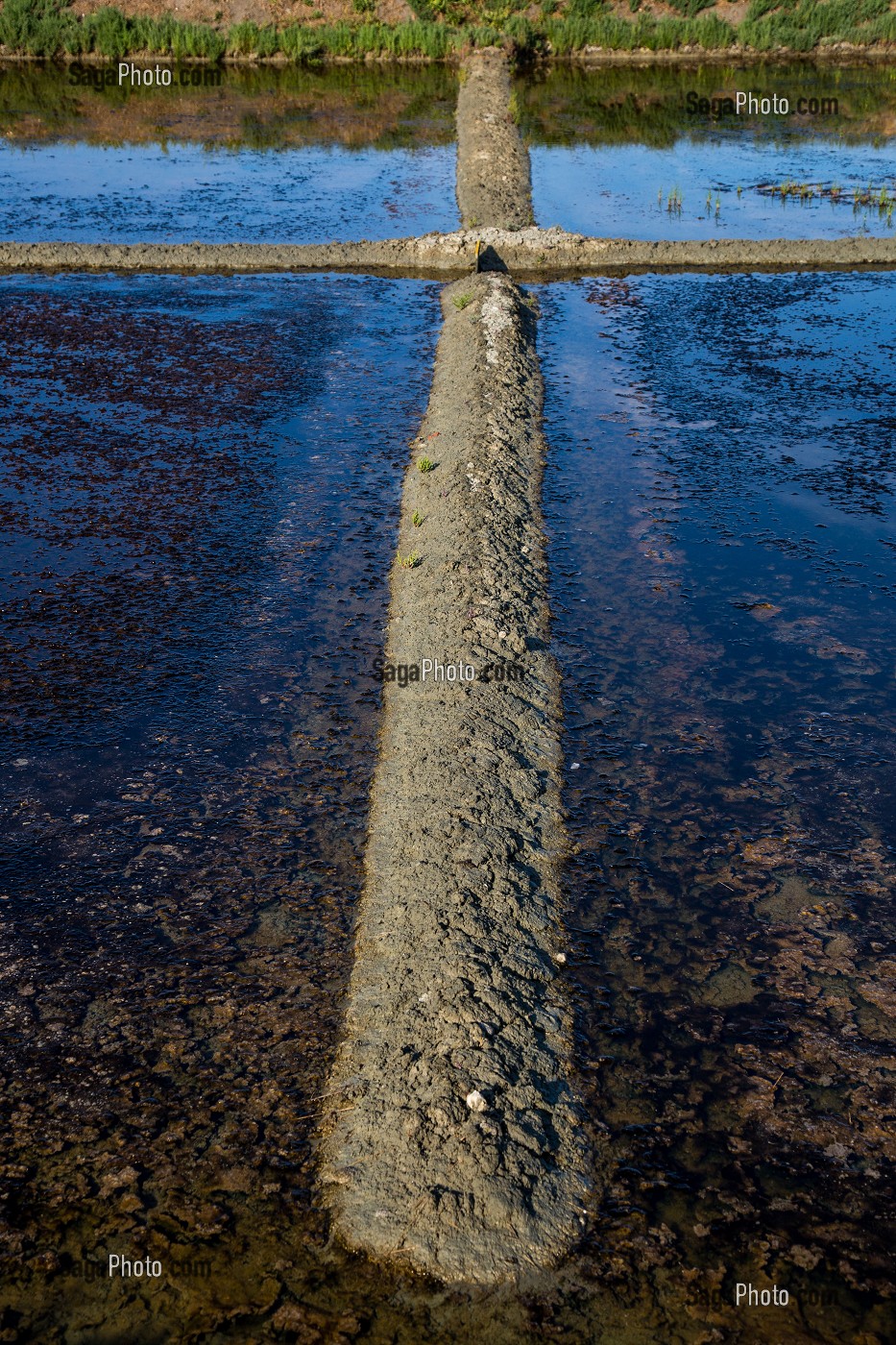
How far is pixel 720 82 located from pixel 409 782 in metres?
19.3

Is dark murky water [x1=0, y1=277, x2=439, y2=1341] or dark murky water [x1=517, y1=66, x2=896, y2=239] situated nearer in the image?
dark murky water [x1=0, y1=277, x2=439, y2=1341]

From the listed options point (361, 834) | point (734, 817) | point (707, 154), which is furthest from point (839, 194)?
point (361, 834)

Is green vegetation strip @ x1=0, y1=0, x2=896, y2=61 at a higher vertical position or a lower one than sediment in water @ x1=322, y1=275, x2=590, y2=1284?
higher

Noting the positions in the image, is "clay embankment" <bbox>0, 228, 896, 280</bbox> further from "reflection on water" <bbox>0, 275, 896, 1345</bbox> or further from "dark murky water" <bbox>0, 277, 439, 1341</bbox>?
"reflection on water" <bbox>0, 275, 896, 1345</bbox>

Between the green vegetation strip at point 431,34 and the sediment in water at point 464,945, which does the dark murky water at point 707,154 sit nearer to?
the green vegetation strip at point 431,34

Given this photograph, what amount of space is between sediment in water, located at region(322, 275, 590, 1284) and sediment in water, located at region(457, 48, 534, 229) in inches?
274

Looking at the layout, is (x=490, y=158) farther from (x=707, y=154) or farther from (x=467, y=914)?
(x=467, y=914)

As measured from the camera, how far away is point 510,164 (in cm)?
1409

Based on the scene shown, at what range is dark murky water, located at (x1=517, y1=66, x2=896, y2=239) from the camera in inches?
493

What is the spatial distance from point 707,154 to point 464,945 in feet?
48.5

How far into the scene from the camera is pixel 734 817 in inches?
175

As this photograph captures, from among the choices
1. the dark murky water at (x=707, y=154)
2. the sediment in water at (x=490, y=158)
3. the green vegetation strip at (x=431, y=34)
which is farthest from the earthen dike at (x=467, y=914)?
the green vegetation strip at (x=431, y=34)

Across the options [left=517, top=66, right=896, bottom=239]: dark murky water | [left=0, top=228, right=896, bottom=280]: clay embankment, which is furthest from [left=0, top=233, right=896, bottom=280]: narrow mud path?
[left=517, top=66, right=896, bottom=239]: dark murky water

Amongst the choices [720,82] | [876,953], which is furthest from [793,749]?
[720,82]
